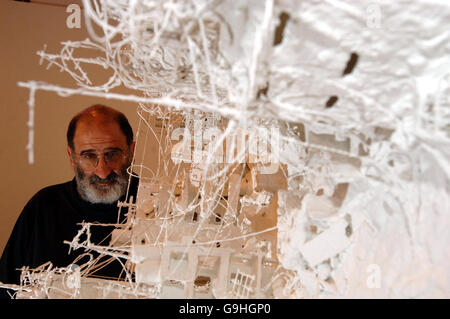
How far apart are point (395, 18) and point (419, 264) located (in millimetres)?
428

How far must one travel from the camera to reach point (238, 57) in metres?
0.60

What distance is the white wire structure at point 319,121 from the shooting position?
0.55m

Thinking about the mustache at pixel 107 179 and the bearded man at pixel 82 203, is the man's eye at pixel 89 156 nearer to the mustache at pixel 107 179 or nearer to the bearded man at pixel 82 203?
the bearded man at pixel 82 203

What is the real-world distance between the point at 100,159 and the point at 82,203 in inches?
13.7

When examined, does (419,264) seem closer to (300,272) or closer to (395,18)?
(300,272)

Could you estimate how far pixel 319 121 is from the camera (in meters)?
0.73

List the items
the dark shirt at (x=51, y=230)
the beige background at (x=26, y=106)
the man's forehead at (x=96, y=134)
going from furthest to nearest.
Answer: the beige background at (x=26, y=106) < the dark shirt at (x=51, y=230) < the man's forehead at (x=96, y=134)

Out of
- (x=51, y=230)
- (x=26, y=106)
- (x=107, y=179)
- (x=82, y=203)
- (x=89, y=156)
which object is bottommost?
(x=51, y=230)

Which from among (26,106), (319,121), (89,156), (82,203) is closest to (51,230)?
(82,203)

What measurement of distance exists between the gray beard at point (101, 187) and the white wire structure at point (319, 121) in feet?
2.45

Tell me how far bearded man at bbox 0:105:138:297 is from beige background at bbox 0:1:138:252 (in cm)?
61

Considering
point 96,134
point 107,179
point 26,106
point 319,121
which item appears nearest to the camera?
point 319,121

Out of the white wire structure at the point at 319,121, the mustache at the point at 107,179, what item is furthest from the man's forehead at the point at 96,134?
the white wire structure at the point at 319,121

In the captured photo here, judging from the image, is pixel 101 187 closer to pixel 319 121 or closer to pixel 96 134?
pixel 96 134
